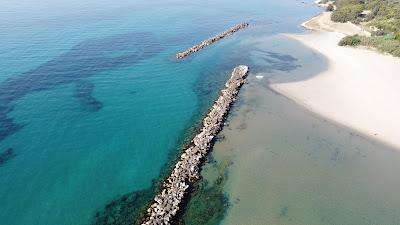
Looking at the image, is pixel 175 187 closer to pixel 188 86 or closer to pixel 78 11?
pixel 188 86

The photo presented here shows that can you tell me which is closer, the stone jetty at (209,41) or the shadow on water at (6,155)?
the shadow on water at (6,155)

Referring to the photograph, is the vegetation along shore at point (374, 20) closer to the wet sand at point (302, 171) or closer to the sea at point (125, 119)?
the sea at point (125, 119)

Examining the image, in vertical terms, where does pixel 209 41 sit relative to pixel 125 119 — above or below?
below

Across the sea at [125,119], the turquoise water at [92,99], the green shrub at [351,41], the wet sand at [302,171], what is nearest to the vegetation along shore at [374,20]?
the green shrub at [351,41]

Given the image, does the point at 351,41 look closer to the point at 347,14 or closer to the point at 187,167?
the point at 347,14

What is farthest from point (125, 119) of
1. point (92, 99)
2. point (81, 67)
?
point (81, 67)

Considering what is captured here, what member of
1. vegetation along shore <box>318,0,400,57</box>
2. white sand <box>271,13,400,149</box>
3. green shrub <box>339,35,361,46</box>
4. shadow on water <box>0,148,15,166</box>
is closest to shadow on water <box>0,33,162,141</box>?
shadow on water <box>0,148,15,166</box>

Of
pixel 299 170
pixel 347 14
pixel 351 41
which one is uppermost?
pixel 299 170
